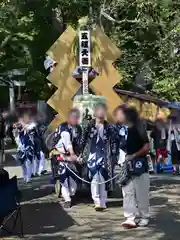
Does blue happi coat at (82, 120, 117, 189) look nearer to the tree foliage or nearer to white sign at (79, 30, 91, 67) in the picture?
the tree foliage

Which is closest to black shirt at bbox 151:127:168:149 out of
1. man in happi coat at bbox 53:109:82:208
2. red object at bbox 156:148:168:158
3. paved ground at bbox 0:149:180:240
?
red object at bbox 156:148:168:158

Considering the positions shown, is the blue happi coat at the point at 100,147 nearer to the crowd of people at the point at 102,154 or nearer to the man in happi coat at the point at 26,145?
the crowd of people at the point at 102,154

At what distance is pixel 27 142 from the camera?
13.0 meters

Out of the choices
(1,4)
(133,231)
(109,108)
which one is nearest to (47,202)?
(109,108)

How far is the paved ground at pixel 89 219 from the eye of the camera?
7039 millimetres

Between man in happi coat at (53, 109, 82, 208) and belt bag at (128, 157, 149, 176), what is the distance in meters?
1.76

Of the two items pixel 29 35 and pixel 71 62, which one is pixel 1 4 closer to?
pixel 29 35

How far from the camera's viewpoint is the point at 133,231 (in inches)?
285

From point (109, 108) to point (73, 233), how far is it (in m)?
3.27

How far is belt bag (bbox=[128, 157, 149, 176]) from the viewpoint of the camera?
7.33m

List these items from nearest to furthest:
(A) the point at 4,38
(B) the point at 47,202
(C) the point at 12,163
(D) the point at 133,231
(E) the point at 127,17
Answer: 1. (D) the point at 133,231
2. (A) the point at 4,38
3. (B) the point at 47,202
4. (C) the point at 12,163
5. (E) the point at 127,17

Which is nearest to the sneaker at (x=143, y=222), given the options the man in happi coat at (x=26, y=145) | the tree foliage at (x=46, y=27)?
the tree foliage at (x=46, y=27)

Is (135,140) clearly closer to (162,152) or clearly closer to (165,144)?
(162,152)

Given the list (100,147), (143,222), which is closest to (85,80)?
(100,147)
